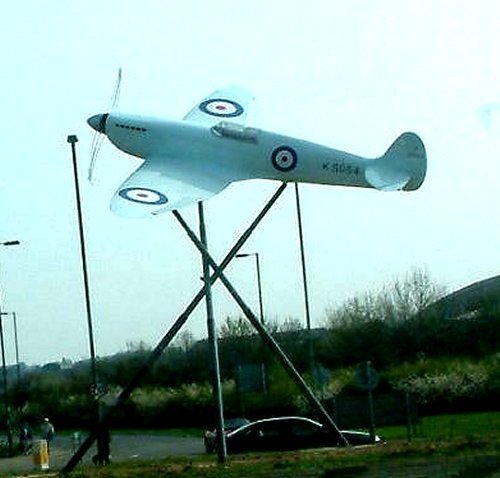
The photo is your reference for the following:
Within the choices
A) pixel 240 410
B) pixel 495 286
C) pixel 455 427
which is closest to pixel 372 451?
pixel 455 427

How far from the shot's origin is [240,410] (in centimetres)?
5975

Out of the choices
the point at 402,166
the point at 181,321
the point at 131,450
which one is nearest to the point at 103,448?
the point at 181,321

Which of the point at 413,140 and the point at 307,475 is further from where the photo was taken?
the point at 413,140

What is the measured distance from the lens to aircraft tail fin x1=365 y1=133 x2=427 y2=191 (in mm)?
32125

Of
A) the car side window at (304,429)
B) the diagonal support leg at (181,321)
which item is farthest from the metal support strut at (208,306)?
the car side window at (304,429)

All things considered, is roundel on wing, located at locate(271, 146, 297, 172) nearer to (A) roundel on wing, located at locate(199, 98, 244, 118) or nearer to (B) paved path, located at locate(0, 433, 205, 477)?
(A) roundel on wing, located at locate(199, 98, 244, 118)

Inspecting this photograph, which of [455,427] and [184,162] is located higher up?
[184,162]

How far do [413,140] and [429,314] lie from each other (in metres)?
51.8

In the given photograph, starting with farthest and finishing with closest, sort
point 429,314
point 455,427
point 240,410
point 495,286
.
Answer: point 495,286 < point 429,314 < point 240,410 < point 455,427

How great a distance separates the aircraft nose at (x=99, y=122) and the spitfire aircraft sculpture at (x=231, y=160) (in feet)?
0.41

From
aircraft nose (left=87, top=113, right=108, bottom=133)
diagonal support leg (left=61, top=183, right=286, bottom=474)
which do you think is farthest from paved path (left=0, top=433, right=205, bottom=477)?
aircraft nose (left=87, top=113, right=108, bottom=133)

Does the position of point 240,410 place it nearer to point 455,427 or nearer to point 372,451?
point 455,427

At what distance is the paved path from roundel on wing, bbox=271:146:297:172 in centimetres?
1589

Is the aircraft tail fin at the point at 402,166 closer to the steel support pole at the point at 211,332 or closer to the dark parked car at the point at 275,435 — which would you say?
the steel support pole at the point at 211,332
